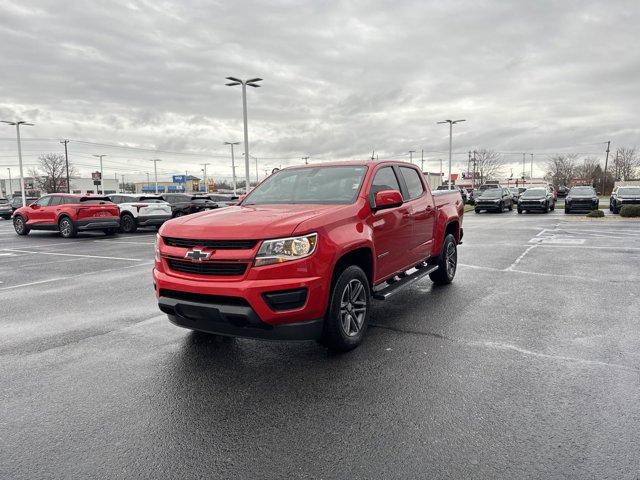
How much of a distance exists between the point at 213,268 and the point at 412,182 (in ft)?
11.7

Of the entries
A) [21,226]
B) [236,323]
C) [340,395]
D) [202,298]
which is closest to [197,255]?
[202,298]

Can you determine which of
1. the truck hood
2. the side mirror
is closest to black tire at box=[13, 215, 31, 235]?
the truck hood

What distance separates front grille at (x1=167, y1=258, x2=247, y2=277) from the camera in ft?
12.8

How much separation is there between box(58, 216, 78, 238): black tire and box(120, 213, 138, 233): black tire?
2.49m

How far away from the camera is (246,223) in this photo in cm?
409

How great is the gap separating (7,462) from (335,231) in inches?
113

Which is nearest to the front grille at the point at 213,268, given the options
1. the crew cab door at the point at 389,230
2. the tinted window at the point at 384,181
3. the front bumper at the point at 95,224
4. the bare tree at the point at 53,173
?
the crew cab door at the point at 389,230

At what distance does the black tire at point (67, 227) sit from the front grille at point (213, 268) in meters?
14.7

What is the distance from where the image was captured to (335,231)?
426 centimetres

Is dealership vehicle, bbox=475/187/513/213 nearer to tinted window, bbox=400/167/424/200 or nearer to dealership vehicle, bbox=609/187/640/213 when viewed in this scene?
dealership vehicle, bbox=609/187/640/213

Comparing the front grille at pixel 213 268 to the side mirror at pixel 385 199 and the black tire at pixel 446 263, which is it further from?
the black tire at pixel 446 263

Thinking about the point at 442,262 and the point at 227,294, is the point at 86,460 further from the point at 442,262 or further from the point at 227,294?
the point at 442,262

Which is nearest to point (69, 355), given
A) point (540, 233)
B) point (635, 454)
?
point (635, 454)

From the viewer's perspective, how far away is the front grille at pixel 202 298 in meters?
3.83
